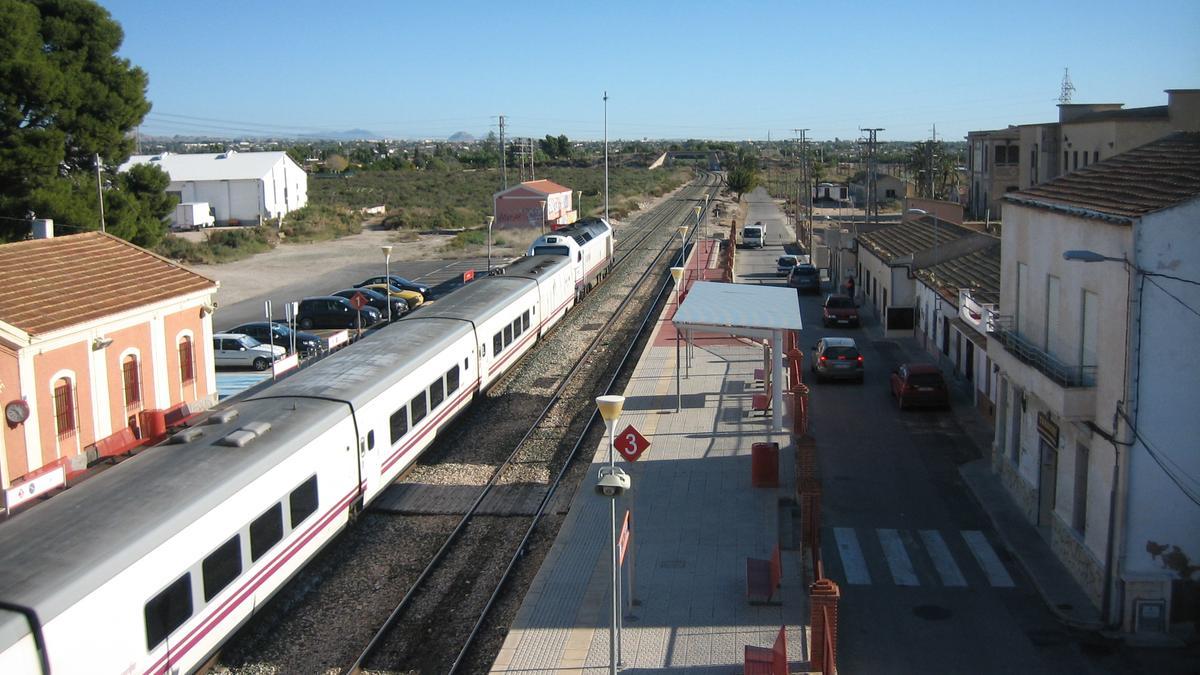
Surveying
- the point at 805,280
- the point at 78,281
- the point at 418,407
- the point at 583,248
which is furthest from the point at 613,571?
the point at 805,280

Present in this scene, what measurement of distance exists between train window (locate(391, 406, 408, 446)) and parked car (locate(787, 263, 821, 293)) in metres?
28.3

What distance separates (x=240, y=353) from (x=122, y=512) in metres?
19.9

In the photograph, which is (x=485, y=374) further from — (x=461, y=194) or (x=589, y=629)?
(x=461, y=194)

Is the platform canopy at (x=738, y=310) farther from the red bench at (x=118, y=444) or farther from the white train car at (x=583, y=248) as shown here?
the white train car at (x=583, y=248)

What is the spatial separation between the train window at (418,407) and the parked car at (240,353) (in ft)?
39.5

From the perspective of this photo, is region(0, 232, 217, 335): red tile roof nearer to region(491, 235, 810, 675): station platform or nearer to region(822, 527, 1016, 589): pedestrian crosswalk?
region(491, 235, 810, 675): station platform

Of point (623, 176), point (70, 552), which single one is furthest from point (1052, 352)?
point (623, 176)

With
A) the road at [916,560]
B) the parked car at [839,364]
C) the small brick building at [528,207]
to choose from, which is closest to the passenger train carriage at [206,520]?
the road at [916,560]

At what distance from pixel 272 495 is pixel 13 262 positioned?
38.9 ft

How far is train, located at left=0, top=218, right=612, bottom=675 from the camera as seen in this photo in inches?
358

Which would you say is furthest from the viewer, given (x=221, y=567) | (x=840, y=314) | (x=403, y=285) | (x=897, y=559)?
(x=403, y=285)

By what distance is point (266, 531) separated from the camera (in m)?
12.5

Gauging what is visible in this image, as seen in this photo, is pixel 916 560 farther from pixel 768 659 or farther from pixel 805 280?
pixel 805 280

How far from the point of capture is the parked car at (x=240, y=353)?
29.6 metres
